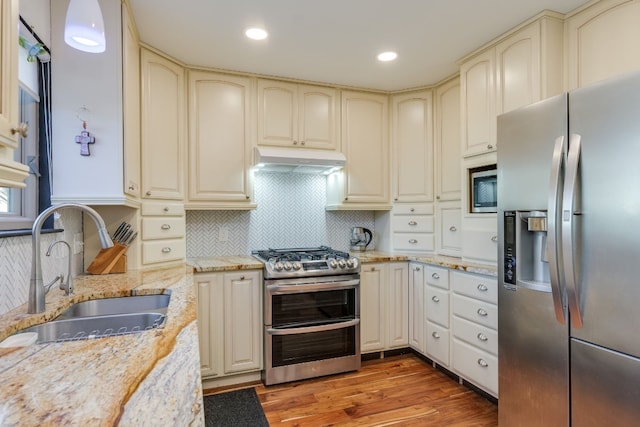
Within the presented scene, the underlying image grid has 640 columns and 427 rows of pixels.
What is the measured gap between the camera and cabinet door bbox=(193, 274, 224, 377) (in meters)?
2.51

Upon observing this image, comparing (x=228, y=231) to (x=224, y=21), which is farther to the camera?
(x=228, y=231)

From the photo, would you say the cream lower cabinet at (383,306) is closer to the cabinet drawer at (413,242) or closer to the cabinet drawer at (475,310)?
the cabinet drawer at (413,242)

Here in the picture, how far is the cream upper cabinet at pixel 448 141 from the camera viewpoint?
2941 mm

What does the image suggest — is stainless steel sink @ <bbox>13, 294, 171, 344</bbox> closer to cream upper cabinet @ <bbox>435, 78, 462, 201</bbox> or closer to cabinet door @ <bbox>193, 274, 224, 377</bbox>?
cabinet door @ <bbox>193, 274, 224, 377</bbox>

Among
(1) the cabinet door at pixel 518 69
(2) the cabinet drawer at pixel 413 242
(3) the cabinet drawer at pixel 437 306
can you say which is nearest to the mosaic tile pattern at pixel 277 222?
(2) the cabinet drawer at pixel 413 242

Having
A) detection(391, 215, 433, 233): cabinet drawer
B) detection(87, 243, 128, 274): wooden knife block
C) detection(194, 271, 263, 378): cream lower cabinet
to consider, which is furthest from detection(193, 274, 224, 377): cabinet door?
detection(391, 215, 433, 233): cabinet drawer

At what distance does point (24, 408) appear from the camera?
2.23 ft

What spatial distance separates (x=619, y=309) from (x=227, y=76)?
2.85 meters

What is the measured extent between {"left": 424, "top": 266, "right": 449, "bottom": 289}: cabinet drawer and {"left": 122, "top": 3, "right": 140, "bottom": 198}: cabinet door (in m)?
2.22

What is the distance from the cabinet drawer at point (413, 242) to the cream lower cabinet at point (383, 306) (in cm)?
25

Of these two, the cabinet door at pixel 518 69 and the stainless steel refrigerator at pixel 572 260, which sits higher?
the cabinet door at pixel 518 69

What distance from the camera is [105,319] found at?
147 centimetres

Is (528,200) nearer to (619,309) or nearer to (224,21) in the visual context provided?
(619,309)

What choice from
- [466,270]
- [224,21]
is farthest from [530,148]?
[224,21]
